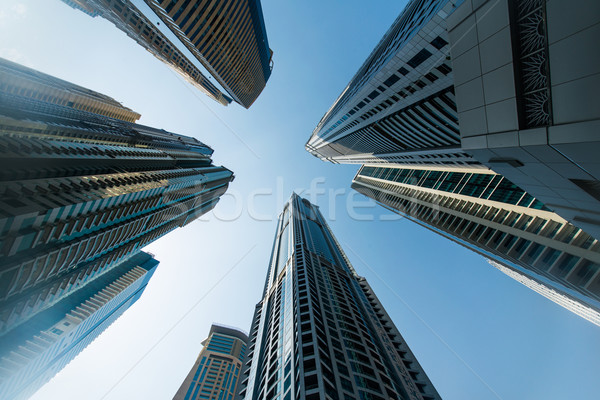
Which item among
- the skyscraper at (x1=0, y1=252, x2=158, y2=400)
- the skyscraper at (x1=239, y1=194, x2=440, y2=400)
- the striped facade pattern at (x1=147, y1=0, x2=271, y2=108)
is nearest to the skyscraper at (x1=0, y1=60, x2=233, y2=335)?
the skyscraper at (x1=0, y1=252, x2=158, y2=400)

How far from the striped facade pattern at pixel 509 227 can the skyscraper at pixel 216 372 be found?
94.8m

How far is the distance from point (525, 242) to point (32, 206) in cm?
6140

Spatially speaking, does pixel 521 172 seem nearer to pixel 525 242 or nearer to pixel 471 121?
pixel 471 121

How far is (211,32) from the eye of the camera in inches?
2213

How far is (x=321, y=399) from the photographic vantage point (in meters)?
27.3

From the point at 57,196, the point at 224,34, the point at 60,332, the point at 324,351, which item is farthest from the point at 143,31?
the point at 60,332

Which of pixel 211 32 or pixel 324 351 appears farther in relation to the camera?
pixel 211 32

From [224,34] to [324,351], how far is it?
2921 inches

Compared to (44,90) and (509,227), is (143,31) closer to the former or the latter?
(44,90)

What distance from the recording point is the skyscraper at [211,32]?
160 feet

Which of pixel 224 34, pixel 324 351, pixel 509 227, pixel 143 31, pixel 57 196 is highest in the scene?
pixel 224 34

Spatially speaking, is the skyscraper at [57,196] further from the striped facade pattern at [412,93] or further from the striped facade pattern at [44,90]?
the striped facade pattern at [412,93]

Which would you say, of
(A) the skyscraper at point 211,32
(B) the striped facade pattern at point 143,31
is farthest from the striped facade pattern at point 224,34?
(B) the striped facade pattern at point 143,31

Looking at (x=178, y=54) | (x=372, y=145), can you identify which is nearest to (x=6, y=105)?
(x=178, y=54)
